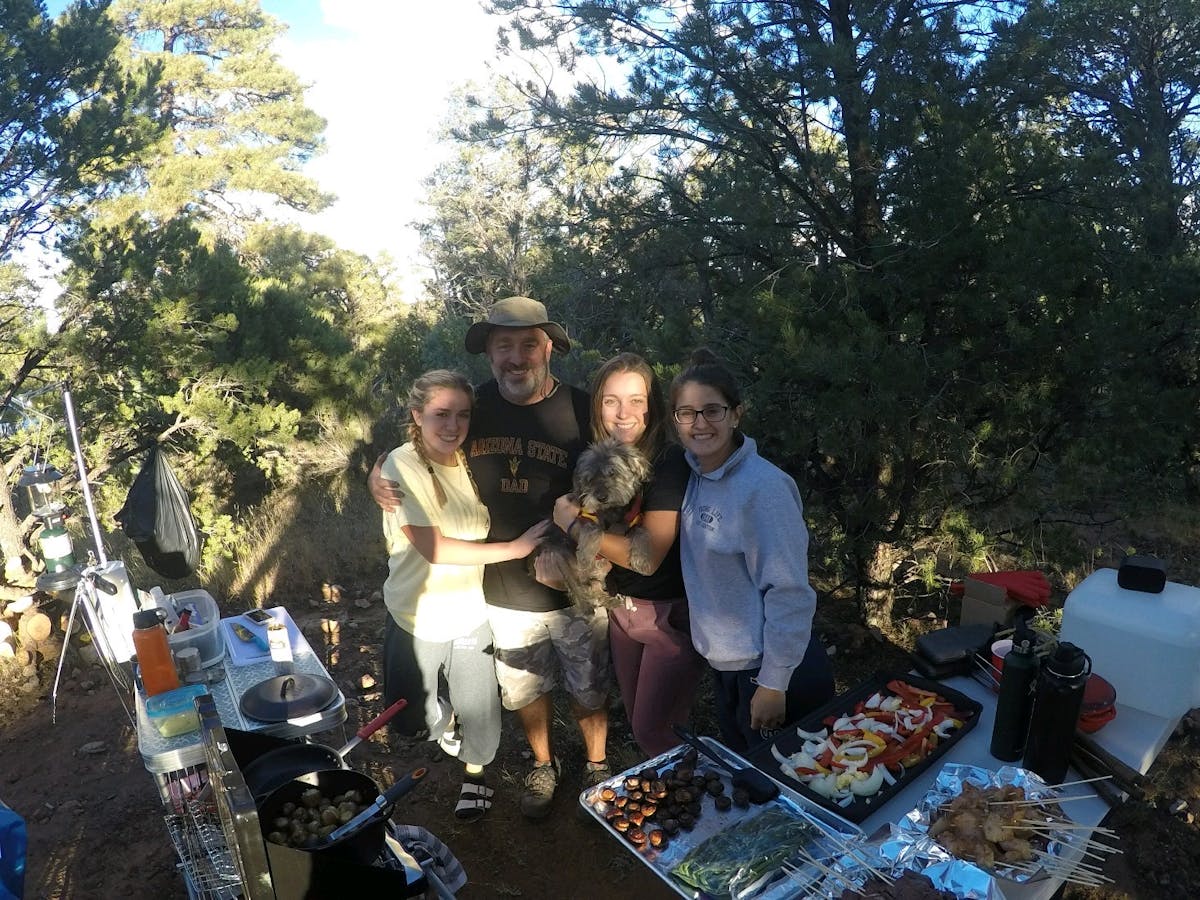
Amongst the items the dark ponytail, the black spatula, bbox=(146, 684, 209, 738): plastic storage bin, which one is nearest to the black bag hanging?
bbox=(146, 684, 209, 738): plastic storage bin

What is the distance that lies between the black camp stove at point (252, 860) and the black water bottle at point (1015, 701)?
152 cm

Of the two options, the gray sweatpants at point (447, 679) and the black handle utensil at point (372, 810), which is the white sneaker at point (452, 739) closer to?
the gray sweatpants at point (447, 679)

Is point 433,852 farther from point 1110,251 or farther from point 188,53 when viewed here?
point 188,53

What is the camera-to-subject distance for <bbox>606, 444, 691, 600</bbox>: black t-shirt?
2.48m

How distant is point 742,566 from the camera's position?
2.35 meters

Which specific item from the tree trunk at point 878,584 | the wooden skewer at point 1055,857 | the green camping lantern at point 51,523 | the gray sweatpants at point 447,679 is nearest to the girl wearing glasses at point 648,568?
the gray sweatpants at point 447,679

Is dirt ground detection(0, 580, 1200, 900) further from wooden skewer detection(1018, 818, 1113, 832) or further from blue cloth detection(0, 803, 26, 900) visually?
wooden skewer detection(1018, 818, 1113, 832)

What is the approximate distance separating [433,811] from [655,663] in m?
1.72

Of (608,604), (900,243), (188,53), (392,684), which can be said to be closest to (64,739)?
(392,684)

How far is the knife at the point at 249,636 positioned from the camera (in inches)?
→ 117

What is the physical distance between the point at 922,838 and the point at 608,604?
4.69 ft

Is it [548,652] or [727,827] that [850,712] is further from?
[548,652]

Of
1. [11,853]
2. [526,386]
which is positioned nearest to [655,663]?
[526,386]

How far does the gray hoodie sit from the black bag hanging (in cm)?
385
